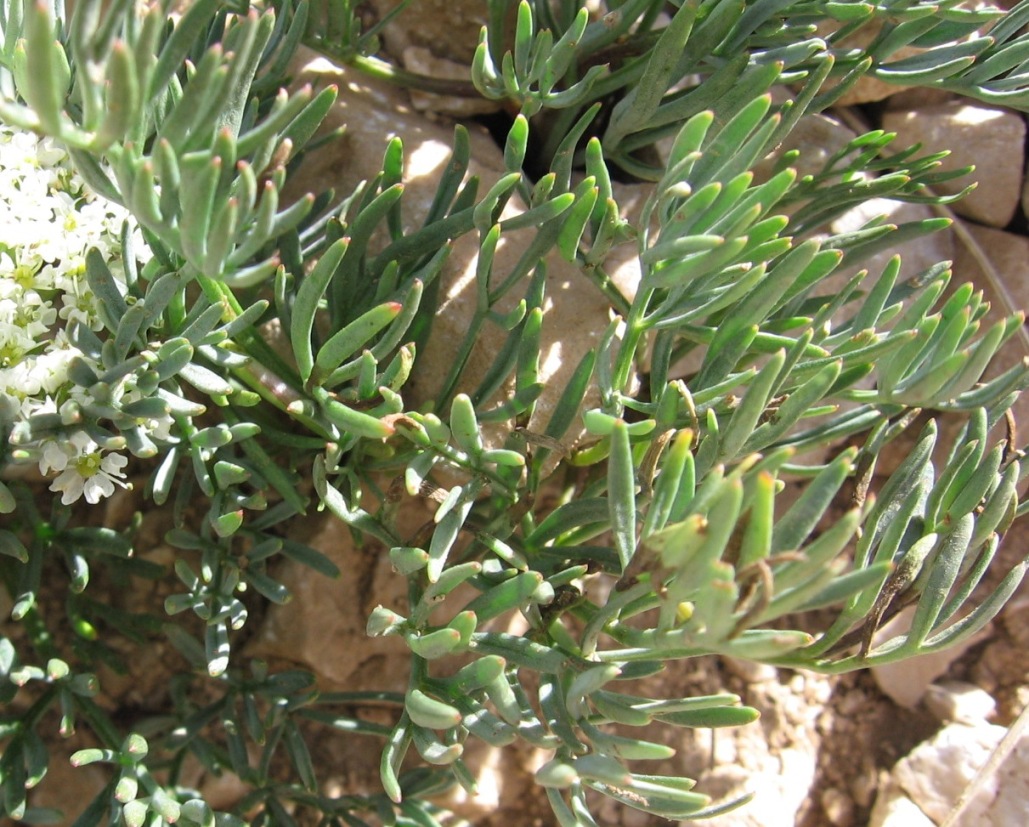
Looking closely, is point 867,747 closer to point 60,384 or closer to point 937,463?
point 937,463

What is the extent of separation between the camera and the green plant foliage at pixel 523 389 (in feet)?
3.48

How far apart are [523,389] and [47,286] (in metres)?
0.70

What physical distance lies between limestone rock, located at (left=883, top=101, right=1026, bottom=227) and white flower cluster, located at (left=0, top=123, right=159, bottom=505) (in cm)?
173

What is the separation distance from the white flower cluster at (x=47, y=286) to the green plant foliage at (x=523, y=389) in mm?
27

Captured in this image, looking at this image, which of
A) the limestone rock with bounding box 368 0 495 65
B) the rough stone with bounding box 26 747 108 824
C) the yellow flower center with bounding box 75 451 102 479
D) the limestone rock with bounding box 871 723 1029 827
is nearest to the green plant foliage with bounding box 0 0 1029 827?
the yellow flower center with bounding box 75 451 102 479

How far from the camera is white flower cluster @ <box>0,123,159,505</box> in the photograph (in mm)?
1312

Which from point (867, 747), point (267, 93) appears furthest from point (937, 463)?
point (267, 93)

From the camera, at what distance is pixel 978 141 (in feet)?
7.30

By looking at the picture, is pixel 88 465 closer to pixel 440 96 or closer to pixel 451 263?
pixel 451 263

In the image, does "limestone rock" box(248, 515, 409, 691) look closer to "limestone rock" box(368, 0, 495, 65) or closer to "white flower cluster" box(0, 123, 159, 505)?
"white flower cluster" box(0, 123, 159, 505)

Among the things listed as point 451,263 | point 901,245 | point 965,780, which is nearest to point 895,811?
point 965,780

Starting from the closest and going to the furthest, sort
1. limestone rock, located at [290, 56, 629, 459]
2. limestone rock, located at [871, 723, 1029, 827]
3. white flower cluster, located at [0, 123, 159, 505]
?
white flower cluster, located at [0, 123, 159, 505]
limestone rock, located at [290, 56, 629, 459]
limestone rock, located at [871, 723, 1029, 827]

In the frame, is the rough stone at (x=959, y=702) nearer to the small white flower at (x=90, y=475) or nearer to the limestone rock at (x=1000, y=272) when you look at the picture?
the limestone rock at (x=1000, y=272)

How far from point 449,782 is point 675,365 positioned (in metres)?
0.89
